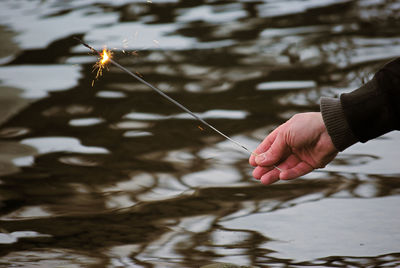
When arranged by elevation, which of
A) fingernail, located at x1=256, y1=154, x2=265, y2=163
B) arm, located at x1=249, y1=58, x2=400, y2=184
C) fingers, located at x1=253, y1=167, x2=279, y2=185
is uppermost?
arm, located at x1=249, y1=58, x2=400, y2=184

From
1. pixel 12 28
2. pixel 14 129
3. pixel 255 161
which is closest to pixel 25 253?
pixel 255 161

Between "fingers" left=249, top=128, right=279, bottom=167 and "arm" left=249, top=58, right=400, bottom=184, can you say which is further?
"fingers" left=249, top=128, right=279, bottom=167

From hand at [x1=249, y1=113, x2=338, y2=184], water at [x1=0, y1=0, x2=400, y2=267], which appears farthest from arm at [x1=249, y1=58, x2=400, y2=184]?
water at [x1=0, y1=0, x2=400, y2=267]

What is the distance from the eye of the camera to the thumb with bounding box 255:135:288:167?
5.45ft

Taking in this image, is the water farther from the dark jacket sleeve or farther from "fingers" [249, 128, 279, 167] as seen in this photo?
the dark jacket sleeve

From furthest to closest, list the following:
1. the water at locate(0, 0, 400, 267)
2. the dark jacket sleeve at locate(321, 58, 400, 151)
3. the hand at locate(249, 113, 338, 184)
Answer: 1. the water at locate(0, 0, 400, 267)
2. the hand at locate(249, 113, 338, 184)
3. the dark jacket sleeve at locate(321, 58, 400, 151)

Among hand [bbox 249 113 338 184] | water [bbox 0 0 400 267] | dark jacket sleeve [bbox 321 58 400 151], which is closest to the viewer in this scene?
dark jacket sleeve [bbox 321 58 400 151]

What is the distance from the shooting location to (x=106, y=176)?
2146mm

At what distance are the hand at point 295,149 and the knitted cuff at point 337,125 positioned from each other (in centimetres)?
5

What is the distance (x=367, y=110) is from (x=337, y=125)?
0.28 ft

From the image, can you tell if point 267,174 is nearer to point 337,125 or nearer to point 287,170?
point 287,170

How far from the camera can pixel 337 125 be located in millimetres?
1540

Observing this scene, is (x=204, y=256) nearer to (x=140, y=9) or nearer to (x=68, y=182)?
(x=68, y=182)

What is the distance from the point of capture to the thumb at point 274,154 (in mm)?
1662
